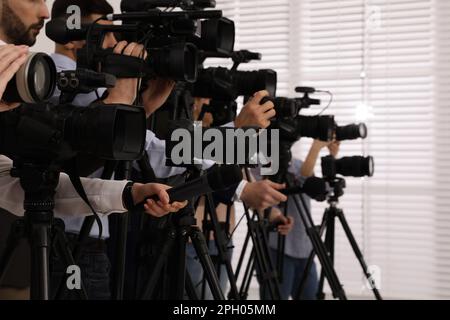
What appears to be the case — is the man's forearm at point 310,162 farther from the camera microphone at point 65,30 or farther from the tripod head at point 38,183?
the tripod head at point 38,183

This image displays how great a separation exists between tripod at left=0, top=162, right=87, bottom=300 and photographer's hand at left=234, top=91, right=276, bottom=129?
2.22 feet

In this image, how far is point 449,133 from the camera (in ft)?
10.5

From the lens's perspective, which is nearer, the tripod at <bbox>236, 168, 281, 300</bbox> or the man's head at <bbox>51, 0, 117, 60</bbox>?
the man's head at <bbox>51, 0, 117, 60</bbox>

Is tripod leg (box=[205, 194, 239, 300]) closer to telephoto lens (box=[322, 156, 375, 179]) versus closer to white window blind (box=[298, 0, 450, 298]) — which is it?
telephoto lens (box=[322, 156, 375, 179])

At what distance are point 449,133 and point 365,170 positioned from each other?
2.95 feet

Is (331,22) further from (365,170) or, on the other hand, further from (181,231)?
(181,231)

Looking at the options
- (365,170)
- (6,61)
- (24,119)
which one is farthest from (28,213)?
(365,170)

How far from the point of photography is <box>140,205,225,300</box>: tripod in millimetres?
1499

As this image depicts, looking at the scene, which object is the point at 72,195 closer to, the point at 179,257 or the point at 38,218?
the point at 38,218

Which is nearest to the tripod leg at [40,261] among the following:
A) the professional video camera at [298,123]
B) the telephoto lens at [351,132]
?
the professional video camera at [298,123]

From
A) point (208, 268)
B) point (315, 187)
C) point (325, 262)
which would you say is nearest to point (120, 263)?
point (208, 268)

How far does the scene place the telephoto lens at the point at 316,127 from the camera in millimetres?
2279

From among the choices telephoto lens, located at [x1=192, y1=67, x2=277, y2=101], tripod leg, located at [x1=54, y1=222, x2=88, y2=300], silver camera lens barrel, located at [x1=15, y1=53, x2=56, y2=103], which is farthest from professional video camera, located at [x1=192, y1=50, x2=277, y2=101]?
silver camera lens barrel, located at [x1=15, y1=53, x2=56, y2=103]

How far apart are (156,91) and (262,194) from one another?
48 cm
